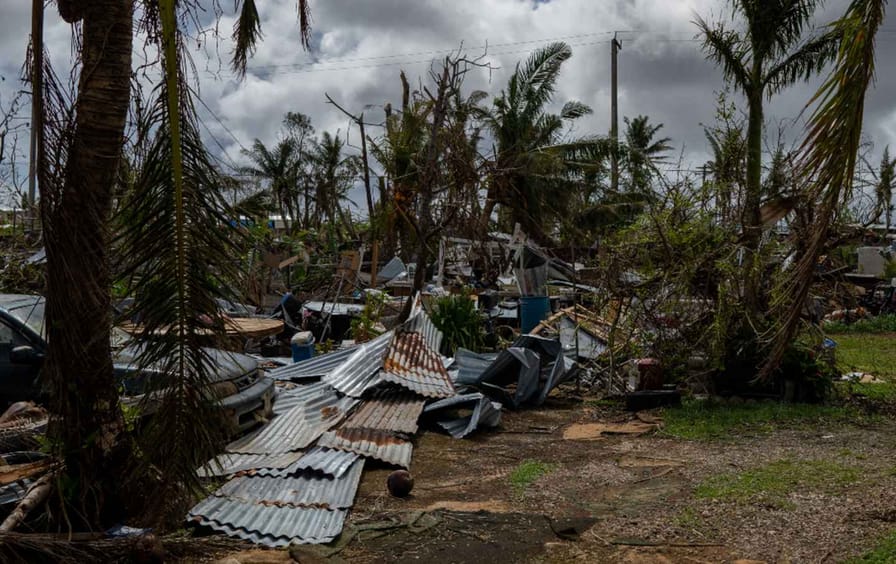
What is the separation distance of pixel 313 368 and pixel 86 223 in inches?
237

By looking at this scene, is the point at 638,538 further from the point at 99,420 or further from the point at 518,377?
the point at 518,377

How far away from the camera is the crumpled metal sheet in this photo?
846 cm

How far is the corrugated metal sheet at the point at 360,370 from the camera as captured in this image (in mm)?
8755

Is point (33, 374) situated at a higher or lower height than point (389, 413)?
higher

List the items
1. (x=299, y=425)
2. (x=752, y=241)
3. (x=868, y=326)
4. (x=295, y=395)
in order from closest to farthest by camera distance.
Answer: (x=299, y=425) → (x=295, y=395) → (x=752, y=241) → (x=868, y=326)

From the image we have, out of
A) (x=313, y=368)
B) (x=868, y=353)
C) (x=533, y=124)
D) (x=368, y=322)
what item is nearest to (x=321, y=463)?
(x=313, y=368)

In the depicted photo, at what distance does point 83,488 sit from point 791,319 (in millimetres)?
4172

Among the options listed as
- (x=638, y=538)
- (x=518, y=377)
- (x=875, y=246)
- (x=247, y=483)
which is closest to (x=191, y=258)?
(x=247, y=483)

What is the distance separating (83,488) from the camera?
15.6ft

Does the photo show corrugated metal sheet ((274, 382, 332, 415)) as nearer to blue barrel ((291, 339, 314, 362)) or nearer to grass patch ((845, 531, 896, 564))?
blue barrel ((291, 339, 314, 362))

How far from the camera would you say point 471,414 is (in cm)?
896

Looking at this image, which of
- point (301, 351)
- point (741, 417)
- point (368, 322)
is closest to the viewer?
point (741, 417)

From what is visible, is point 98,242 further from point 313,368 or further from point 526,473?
point 313,368

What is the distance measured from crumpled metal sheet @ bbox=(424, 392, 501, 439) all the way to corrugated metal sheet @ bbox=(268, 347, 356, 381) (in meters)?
1.87
